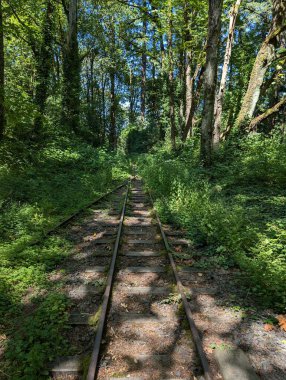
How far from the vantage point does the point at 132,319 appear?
142 inches

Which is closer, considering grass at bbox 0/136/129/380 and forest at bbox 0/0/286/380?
grass at bbox 0/136/129/380

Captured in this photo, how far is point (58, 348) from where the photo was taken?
305 centimetres

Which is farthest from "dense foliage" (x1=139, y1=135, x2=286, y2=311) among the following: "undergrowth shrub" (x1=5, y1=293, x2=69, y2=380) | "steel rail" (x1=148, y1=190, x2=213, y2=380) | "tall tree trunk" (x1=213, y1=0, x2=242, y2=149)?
"undergrowth shrub" (x1=5, y1=293, x2=69, y2=380)

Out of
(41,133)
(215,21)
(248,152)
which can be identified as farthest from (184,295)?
(41,133)

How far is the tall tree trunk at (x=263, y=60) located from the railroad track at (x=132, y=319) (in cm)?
1028

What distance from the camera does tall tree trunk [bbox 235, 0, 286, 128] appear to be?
13008 millimetres

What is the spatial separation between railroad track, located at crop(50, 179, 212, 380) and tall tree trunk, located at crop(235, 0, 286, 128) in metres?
10.3

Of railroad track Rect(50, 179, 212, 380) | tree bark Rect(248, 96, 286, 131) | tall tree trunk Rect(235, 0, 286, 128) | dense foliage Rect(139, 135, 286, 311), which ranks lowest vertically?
railroad track Rect(50, 179, 212, 380)

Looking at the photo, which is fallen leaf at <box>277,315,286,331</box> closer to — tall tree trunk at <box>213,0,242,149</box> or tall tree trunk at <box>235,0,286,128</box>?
tall tree trunk at <box>213,0,242,149</box>

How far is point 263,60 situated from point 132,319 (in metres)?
14.2

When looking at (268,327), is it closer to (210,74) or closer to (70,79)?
(210,74)

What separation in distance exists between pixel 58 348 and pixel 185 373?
4.49 feet

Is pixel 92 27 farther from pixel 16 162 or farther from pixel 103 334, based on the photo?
pixel 103 334

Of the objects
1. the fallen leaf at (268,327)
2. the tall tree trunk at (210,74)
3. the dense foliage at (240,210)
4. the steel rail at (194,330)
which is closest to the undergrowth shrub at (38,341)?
the steel rail at (194,330)
